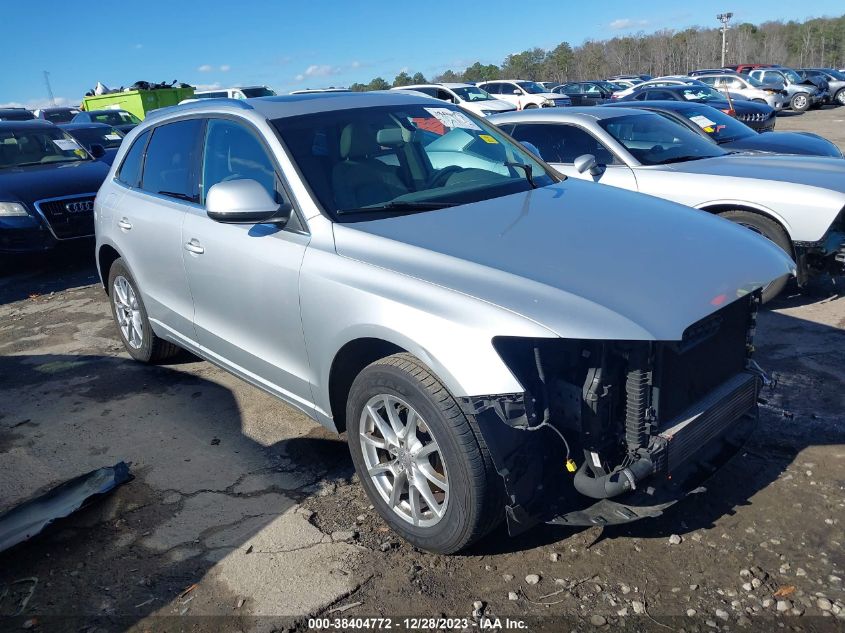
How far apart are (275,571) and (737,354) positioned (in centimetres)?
218

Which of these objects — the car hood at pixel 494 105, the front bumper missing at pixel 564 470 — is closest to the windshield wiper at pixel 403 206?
the front bumper missing at pixel 564 470

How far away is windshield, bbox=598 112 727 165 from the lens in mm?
6594

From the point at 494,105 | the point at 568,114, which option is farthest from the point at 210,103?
the point at 494,105

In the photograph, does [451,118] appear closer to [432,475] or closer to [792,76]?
[432,475]

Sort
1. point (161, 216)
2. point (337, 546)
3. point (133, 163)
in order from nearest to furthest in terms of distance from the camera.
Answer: point (337, 546) → point (161, 216) → point (133, 163)

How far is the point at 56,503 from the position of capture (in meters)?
3.44

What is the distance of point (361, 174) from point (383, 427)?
1310 mm

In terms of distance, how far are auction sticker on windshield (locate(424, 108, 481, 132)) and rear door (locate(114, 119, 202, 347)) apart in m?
1.41

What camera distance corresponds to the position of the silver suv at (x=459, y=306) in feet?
8.48

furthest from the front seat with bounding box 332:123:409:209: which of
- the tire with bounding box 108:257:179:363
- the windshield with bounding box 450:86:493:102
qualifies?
the windshield with bounding box 450:86:493:102

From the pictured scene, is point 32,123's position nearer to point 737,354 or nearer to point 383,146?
point 383,146

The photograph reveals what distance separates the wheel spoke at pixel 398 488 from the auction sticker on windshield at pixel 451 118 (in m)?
2.10

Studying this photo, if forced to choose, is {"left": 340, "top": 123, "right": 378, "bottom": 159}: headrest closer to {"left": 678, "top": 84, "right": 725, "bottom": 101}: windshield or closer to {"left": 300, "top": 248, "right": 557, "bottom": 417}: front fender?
{"left": 300, "top": 248, "right": 557, "bottom": 417}: front fender

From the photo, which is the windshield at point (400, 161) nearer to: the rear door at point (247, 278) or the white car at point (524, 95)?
the rear door at point (247, 278)
